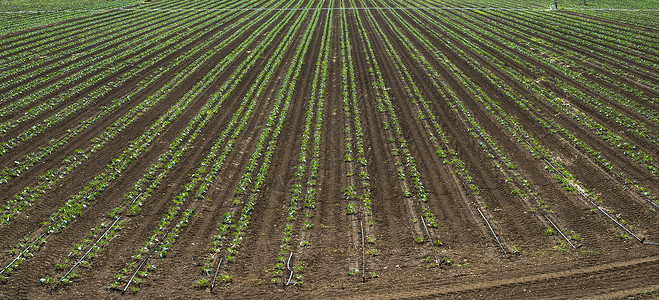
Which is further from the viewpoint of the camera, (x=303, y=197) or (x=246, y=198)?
(x=303, y=197)

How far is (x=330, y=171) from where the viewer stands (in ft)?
52.9

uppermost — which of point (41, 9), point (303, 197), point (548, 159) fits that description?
point (41, 9)

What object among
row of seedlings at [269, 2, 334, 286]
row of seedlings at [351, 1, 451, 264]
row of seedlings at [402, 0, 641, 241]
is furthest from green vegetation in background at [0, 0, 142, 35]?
row of seedlings at [402, 0, 641, 241]

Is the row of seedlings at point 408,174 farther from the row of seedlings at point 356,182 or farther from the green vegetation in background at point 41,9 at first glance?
the green vegetation in background at point 41,9

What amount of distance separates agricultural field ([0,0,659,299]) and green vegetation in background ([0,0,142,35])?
10.3 metres

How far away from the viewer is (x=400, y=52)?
32.6 metres

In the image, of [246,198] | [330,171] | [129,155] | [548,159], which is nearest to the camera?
[246,198]

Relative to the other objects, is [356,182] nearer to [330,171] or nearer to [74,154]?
[330,171]

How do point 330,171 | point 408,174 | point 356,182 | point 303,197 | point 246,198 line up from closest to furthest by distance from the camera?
point 246,198
point 303,197
point 356,182
point 408,174
point 330,171

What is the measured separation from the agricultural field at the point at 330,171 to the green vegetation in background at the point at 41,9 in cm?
1034

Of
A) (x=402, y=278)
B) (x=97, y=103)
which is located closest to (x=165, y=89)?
(x=97, y=103)

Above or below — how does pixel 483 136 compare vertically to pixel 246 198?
above

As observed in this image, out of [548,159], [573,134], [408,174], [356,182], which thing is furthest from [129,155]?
[573,134]

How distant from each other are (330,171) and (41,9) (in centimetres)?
5374
